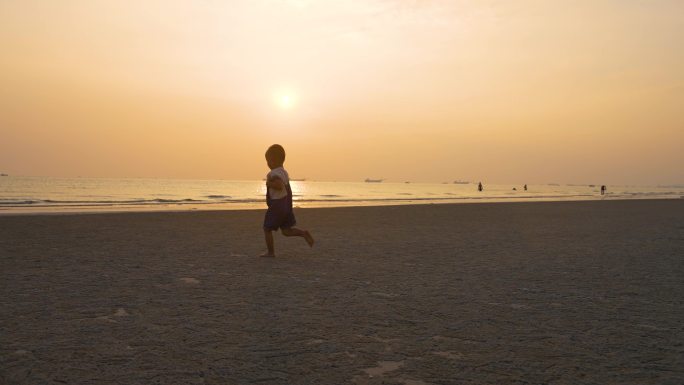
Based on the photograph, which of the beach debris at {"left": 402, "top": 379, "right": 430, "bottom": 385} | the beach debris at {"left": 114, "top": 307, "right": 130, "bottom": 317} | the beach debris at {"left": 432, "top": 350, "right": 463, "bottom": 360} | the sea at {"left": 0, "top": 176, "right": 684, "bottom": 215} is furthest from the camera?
the sea at {"left": 0, "top": 176, "right": 684, "bottom": 215}

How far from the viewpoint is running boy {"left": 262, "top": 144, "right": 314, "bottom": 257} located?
9.48 meters

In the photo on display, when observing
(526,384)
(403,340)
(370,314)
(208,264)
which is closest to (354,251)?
(208,264)

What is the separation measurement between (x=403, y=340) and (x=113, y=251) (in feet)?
24.0

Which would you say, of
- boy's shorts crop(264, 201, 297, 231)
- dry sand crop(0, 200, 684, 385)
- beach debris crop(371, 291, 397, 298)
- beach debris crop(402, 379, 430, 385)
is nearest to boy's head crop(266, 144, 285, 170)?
boy's shorts crop(264, 201, 297, 231)

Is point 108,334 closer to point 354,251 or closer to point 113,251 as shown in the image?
point 113,251

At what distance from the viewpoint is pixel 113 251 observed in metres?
9.80

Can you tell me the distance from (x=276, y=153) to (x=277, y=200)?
89 centimetres

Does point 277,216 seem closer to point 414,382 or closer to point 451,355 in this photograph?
point 451,355

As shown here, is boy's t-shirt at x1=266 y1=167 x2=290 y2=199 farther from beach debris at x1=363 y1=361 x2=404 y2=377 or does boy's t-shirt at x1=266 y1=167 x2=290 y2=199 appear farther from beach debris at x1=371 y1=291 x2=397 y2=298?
beach debris at x1=363 y1=361 x2=404 y2=377

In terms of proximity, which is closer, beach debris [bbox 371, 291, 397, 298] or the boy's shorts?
beach debris [bbox 371, 291, 397, 298]

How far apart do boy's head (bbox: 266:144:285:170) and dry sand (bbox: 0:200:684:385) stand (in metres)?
1.78

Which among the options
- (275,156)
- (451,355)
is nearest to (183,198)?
(275,156)

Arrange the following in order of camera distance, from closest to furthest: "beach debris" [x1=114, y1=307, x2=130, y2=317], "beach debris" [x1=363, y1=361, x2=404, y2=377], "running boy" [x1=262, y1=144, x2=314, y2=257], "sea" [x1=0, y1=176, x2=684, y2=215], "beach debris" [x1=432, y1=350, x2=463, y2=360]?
"beach debris" [x1=363, y1=361, x2=404, y2=377] → "beach debris" [x1=432, y1=350, x2=463, y2=360] → "beach debris" [x1=114, y1=307, x2=130, y2=317] → "running boy" [x1=262, y1=144, x2=314, y2=257] → "sea" [x1=0, y1=176, x2=684, y2=215]

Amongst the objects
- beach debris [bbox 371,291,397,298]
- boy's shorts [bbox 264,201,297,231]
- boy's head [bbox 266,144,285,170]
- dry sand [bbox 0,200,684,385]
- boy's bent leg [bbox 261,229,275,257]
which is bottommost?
beach debris [bbox 371,291,397,298]
